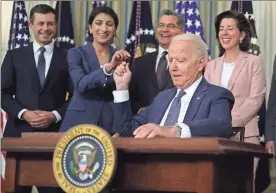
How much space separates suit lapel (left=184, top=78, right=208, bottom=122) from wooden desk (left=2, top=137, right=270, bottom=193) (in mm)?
284

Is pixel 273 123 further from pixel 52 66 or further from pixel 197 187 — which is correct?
pixel 197 187

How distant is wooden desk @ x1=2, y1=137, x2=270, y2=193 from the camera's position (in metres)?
2.13

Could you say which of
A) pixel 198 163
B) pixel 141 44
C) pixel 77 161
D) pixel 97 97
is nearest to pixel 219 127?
pixel 198 163

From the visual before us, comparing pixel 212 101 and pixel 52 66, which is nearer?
pixel 212 101

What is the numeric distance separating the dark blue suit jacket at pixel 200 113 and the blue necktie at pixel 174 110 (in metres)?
0.05

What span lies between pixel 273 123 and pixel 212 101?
4.46ft

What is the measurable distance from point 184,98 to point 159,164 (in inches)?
22.3

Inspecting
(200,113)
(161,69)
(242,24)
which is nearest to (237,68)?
(242,24)

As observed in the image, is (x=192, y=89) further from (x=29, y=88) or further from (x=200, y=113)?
(x=29, y=88)

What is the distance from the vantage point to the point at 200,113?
2592 mm

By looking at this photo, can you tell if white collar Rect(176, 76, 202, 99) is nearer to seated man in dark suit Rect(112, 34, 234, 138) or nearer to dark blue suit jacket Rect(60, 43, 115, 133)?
seated man in dark suit Rect(112, 34, 234, 138)

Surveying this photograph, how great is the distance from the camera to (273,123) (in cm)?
383

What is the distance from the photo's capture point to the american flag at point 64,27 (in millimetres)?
6105

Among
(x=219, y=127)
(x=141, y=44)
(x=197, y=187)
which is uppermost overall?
(x=141, y=44)
